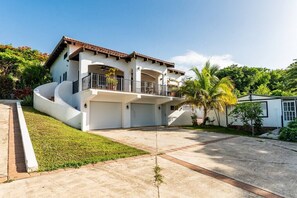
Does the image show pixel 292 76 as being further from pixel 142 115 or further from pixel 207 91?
pixel 142 115

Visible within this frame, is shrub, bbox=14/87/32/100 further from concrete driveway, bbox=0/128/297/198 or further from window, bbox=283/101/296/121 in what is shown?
window, bbox=283/101/296/121

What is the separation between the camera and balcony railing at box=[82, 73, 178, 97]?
14055 millimetres

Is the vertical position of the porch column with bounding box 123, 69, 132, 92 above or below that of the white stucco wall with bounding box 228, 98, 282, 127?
above

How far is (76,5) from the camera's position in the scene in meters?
12.8

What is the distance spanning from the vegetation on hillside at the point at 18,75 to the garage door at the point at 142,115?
36.0ft

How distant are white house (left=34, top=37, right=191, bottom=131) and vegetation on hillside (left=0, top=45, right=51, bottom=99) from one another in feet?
5.32

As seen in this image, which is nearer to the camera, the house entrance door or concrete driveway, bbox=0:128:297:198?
concrete driveway, bbox=0:128:297:198

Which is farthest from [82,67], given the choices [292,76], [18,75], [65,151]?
[292,76]

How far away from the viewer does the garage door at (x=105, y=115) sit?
15.1 meters

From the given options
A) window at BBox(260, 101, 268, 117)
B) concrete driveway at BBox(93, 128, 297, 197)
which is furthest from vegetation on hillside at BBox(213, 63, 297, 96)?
concrete driveway at BBox(93, 128, 297, 197)

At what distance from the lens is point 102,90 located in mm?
13453

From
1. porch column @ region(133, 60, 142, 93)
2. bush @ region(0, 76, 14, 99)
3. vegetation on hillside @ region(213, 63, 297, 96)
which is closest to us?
porch column @ region(133, 60, 142, 93)

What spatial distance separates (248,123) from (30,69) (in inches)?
896

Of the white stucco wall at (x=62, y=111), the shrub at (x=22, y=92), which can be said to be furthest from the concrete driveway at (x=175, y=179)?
the shrub at (x=22, y=92)
